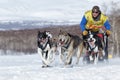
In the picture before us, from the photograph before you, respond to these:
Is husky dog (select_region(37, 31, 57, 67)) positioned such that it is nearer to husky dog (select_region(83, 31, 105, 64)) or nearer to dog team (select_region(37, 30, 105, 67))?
dog team (select_region(37, 30, 105, 67))

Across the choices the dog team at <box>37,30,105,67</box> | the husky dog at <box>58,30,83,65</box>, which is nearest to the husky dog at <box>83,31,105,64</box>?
the dog team at <box>37,30,105,67</box>

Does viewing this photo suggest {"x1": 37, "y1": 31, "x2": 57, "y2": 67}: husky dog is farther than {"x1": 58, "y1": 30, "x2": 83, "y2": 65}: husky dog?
Yes

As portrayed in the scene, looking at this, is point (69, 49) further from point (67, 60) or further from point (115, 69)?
point (115, 69)

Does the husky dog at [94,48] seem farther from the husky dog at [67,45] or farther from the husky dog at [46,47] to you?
the husky dog at [46,47]

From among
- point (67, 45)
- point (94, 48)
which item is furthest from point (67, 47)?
point (94, 48)

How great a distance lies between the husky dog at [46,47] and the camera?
1135cm

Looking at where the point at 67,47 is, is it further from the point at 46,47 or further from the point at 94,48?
the point at 94,48

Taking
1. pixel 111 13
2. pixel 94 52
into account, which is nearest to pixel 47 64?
pixel 94 52

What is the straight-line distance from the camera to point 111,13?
188 feet

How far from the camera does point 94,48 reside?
39.1ft

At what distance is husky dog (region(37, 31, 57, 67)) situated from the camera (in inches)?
447

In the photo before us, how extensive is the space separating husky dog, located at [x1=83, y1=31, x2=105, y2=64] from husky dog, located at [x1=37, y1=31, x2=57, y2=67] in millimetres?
879

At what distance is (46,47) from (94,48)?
124 cm

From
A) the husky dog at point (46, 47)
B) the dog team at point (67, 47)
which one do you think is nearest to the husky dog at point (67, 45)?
the dog team at point (67, 47)
